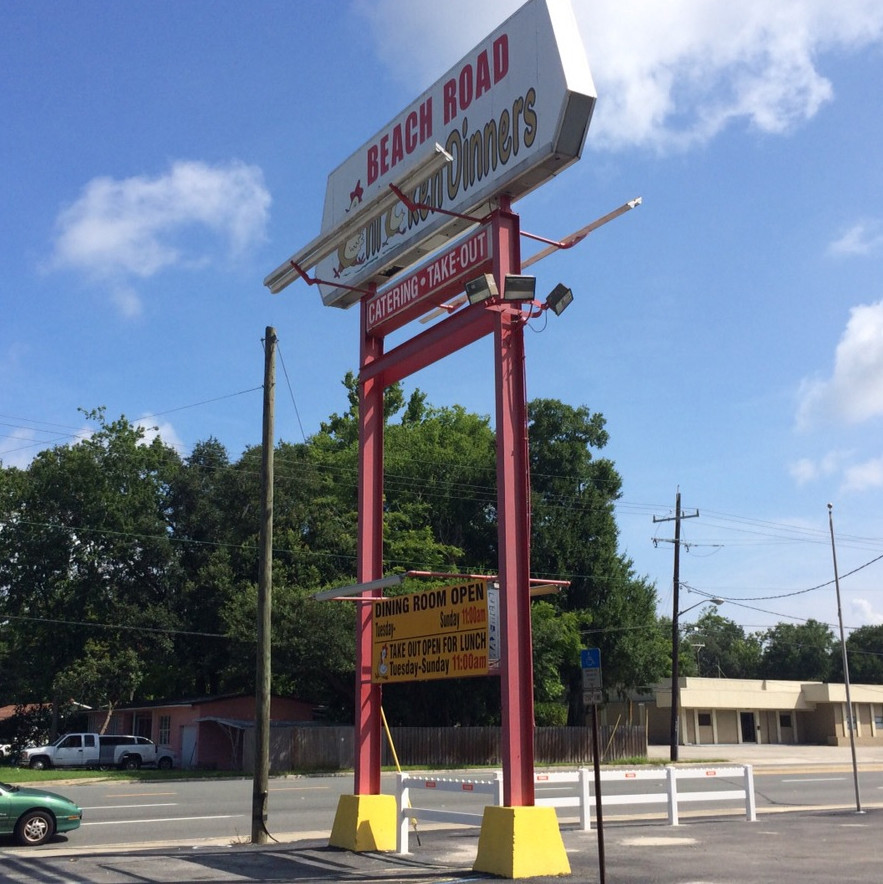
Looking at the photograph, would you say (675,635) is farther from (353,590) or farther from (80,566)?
(353,590)

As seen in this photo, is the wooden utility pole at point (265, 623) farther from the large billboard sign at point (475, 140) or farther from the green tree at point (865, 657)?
the green tree at point (865, 657)

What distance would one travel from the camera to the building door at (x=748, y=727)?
67.4 meters

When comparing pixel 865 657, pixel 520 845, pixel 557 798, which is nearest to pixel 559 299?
pixel 520 845

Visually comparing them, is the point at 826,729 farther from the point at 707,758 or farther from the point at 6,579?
the point at 6,579

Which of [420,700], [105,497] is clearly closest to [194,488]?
[105,497]

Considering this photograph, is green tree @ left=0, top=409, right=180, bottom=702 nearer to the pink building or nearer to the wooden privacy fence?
the pink building

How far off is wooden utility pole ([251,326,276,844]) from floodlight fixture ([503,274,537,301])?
587cm

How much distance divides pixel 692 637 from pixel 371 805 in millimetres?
121350

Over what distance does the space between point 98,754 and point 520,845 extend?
35.4 metres

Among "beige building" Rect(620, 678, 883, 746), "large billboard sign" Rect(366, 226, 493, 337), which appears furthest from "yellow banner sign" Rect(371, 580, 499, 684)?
"beige building" Rect(620, 678, 883, 746)

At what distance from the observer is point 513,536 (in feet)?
40.0

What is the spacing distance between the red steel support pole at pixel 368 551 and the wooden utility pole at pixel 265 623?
182cm

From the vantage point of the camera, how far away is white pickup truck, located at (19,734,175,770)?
4191 cm

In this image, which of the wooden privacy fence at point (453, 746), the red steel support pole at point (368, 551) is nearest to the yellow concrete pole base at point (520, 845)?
the red steel support pole at point (368, 551)
